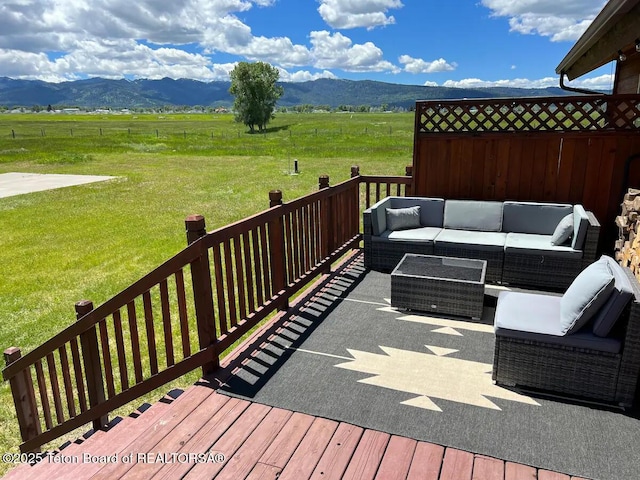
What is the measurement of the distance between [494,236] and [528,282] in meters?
0.59

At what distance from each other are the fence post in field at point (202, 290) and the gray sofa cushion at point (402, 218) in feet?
8.61

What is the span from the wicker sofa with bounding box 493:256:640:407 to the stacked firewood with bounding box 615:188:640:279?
3.13 feet

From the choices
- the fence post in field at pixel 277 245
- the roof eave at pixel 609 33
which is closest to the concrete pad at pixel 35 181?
the fence post in field at pixel 277 245

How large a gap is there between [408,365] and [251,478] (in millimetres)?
1326

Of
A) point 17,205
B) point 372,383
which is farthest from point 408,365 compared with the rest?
point 17,205

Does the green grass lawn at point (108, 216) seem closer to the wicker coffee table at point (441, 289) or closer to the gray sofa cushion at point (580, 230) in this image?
the wicker coffee table at point (441, 289)

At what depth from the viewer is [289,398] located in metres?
2.53

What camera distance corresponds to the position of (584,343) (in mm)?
2416

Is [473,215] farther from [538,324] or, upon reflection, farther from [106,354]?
[106,354]

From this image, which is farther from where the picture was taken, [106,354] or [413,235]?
[413,235]

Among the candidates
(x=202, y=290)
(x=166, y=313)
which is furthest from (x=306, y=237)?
(x=166, y=313)

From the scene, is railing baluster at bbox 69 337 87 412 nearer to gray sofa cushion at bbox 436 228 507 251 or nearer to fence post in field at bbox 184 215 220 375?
fence post in field at bbox 184 215 220 375

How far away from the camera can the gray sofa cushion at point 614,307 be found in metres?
2.28

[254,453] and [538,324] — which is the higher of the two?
[538,324]
